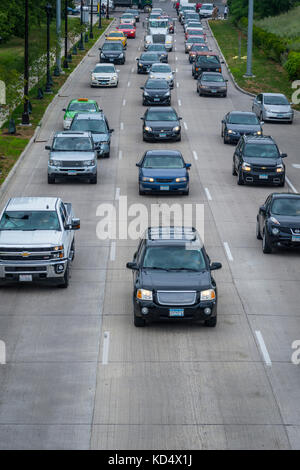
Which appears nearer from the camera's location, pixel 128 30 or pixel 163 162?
pixel 163 162

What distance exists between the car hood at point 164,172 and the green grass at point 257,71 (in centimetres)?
2596

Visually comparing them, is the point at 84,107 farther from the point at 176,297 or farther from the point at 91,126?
the point at 176,297

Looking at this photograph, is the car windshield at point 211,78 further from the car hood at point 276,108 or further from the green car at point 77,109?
the green car at point 77,109

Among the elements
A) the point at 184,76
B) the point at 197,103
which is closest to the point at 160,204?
the point at 197,103

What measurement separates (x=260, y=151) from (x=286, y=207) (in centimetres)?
945

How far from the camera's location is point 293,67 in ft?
198

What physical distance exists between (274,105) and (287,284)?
28993 millimetres

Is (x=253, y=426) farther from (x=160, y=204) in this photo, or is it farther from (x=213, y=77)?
(x=213, y=77)

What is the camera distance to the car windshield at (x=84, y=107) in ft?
143

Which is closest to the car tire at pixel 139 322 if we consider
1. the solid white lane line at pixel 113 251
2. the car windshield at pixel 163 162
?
the solid white lane line at pixel 113 251

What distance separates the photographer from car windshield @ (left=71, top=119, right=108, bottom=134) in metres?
38.9

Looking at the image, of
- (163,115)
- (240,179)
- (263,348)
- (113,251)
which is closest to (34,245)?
(113,251)

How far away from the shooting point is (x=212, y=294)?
1777 centimetres

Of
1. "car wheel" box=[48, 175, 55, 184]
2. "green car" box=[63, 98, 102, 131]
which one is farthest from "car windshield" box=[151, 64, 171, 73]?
"car wheel" box=[48, 175, 55, 184]
